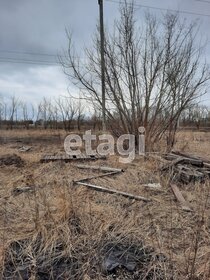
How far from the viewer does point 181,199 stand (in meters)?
4.64

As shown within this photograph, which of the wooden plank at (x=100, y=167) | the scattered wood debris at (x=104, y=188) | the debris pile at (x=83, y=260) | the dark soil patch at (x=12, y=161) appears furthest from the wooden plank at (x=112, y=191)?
the dark soil patch at (x=12, y=161)

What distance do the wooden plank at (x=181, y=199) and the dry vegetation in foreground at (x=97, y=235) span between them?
0.09 meters

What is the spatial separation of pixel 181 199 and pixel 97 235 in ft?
6.01

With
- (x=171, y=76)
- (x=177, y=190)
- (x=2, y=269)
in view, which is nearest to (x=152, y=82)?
(x=171, y=76)

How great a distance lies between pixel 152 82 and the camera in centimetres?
868

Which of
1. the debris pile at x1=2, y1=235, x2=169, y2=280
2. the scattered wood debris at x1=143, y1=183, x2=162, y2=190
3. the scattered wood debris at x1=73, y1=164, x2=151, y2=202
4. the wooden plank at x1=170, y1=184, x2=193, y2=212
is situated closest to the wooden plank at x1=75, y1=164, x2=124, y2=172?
the scattered wood debris at x1=73, y1=164, x2=151, y2=202

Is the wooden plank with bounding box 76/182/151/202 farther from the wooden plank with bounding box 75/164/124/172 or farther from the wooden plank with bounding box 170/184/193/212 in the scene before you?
the wooden plank with bounding box 75/164/124/172

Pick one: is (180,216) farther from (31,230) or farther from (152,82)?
(152,82)

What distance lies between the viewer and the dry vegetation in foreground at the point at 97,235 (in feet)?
9.14

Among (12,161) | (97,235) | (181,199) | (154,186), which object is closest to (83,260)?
(97,235)

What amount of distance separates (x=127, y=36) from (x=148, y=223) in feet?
21.0

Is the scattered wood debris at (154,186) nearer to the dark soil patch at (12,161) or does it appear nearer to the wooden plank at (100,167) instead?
the wooden plank at (100,167)

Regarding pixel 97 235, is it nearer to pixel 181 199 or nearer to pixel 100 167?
pixel 181 199

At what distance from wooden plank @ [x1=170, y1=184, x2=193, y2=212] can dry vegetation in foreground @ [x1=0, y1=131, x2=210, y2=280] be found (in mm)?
89
